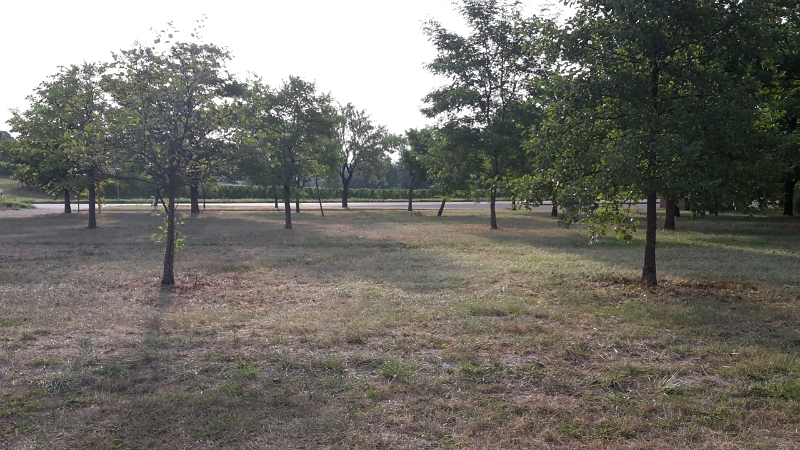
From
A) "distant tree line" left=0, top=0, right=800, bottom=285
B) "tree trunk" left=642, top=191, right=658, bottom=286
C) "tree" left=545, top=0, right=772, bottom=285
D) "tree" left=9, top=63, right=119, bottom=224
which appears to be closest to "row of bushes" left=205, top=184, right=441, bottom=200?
"tree" left=9, top=63, right=119, bottom=224

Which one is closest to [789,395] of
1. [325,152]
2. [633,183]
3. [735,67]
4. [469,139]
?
[633,183]

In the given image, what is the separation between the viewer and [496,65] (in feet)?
75.5

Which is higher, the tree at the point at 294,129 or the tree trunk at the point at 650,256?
the tree at the point at 294,129

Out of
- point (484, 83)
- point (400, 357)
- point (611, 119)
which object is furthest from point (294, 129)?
point (400, 357)

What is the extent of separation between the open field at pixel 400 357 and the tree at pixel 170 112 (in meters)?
1.95

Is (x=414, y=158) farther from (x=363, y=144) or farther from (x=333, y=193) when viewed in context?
(x=333, y=193)

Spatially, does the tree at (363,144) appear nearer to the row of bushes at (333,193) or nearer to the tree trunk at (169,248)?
the row of bushes at (333,193)

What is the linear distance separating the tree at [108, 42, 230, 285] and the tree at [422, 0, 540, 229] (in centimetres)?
1401

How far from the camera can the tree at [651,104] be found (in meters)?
8.20

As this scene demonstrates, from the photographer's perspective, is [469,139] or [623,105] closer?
[623,105]

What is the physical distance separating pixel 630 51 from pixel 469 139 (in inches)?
559

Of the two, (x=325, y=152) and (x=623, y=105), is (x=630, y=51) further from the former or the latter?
A: (x=325, y=152)

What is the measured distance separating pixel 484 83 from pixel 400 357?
18.8 m

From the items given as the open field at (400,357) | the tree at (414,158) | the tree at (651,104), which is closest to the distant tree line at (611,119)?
the tree at (651,104)
